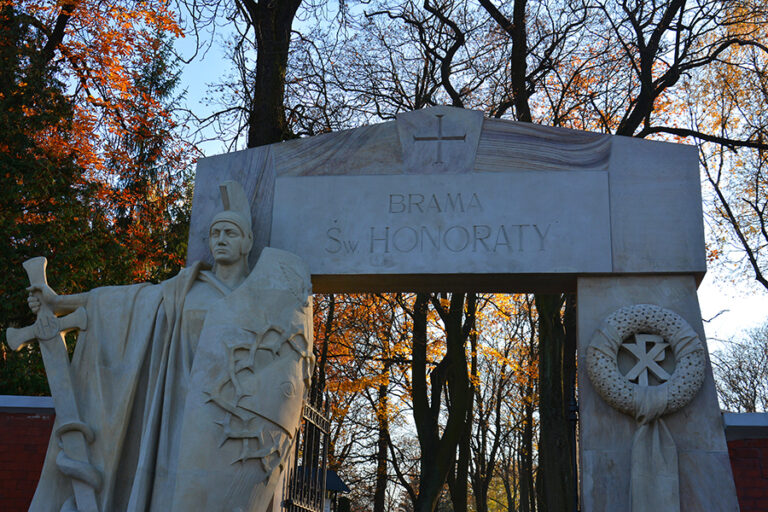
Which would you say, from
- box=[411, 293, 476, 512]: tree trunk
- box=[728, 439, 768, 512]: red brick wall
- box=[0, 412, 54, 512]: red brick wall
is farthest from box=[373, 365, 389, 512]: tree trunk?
box=[728, 439, 768, 512]: red brick wall

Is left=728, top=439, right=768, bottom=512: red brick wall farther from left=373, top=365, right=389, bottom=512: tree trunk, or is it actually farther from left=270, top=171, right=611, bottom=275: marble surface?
left=373, top=365, right=389, bottom=512: tree trunk

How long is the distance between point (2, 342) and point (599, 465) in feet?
29.6

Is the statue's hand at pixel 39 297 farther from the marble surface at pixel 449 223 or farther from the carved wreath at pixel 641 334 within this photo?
the carved wreath at pixel 641 334

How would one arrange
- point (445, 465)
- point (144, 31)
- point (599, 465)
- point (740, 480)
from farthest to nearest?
point (144, 31) → point (445, 465) → point (740, 480) → point (599, 465)

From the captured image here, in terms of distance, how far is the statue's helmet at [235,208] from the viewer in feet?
21.8

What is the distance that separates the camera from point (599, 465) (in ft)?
20.1

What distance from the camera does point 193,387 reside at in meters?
5.97

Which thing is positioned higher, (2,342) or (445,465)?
(2,342)

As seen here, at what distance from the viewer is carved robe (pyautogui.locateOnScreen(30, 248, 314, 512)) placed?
5812 mm

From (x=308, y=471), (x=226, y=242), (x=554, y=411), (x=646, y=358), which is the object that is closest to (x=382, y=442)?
(x=554, y=411)

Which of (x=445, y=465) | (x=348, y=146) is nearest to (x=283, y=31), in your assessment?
(x=348, y=146)

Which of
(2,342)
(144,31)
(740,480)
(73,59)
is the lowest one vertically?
(740,480)

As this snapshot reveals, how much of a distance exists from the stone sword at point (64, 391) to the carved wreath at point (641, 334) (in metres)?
3.99

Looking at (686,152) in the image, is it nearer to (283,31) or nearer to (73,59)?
(283,31)
